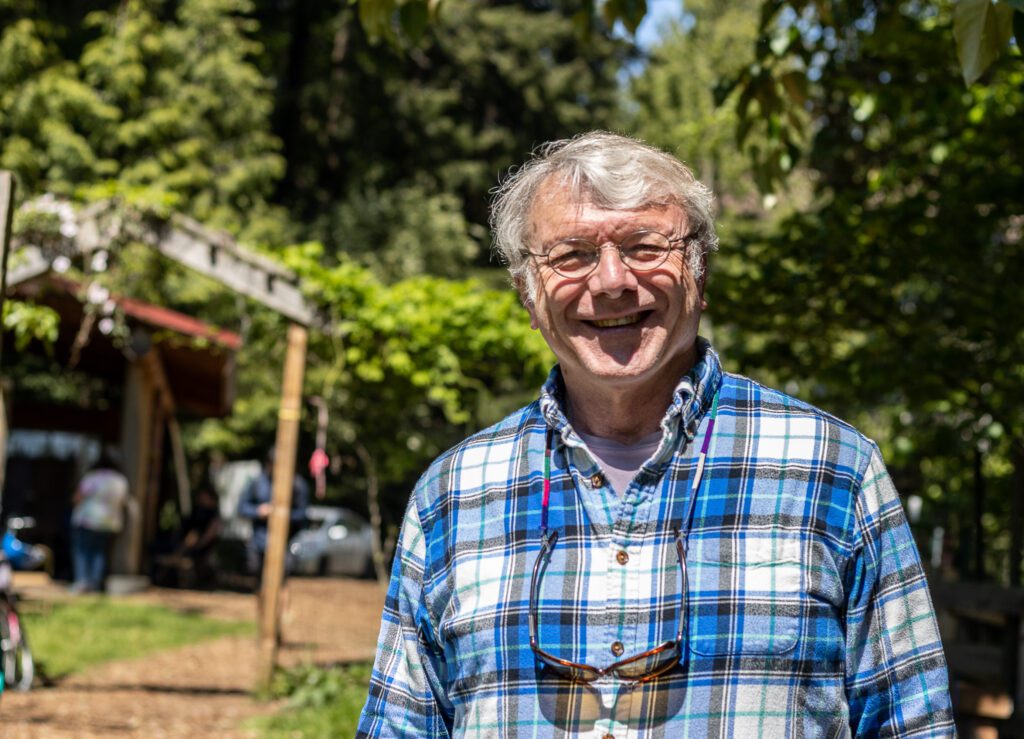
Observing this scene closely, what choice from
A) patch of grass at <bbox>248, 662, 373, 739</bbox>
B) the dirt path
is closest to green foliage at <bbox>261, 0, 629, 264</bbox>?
the dirt path

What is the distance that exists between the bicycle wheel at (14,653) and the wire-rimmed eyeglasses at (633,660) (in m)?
6.74

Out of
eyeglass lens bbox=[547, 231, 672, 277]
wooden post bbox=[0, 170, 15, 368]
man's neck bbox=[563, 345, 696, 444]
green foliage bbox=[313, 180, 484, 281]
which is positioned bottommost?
man's neck bbox=[563, 345, 696, 444]

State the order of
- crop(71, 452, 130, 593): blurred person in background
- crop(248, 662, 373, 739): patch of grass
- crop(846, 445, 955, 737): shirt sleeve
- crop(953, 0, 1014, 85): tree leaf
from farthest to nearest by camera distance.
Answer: crop(71, 452, 130, 593): blurred person in background < crop(248, 662, 373, 739): patch of grass < crop(953, 0, 1014, 85): tree leaf < crop(846, 445, 955, 737): shirt sleeve

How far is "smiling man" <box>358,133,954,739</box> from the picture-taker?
1924mm

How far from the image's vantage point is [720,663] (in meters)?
1.92

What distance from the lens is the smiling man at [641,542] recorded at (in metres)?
1.92

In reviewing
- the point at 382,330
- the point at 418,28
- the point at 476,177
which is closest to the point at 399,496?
the point at 382,330

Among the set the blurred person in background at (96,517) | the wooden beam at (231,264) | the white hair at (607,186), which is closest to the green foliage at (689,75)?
the blurred person in background at (96,517)

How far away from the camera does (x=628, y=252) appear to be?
6.73ft

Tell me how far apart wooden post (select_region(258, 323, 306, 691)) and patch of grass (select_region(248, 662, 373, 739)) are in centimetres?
28

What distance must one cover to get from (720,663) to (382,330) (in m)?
7.44

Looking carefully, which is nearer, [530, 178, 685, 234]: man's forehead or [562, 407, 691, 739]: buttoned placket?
[562, 407, 691, 739]: buttoned placket

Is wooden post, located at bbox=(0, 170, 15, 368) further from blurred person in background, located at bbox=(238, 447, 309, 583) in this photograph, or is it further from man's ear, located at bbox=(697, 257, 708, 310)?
blurred person in background, located at bbox=(238, 447, 309, 583)

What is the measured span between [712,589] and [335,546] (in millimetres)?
20562
